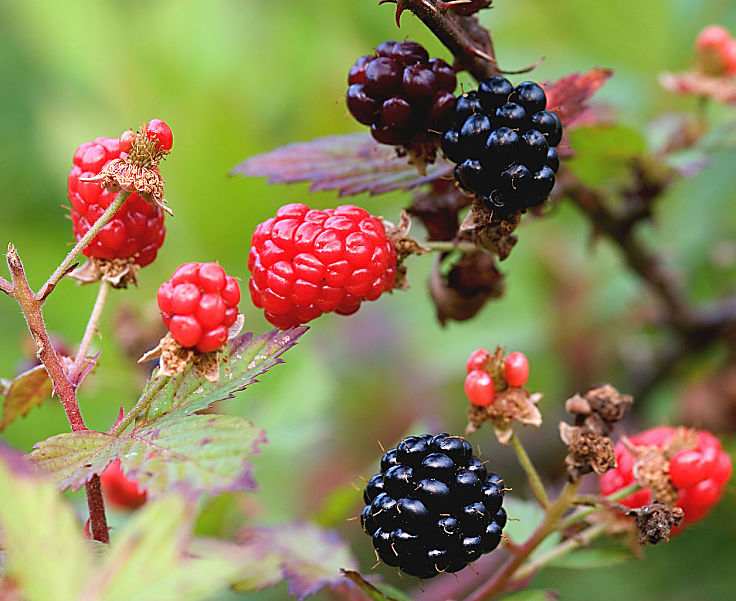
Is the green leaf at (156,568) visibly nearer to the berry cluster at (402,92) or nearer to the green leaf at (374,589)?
the green leaf at (374,589)

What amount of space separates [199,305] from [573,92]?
0.68 metres

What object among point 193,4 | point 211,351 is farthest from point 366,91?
point 193,4

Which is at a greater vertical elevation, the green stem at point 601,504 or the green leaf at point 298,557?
the green leaf at point 298,557

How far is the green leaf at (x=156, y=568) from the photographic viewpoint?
58 centimetres

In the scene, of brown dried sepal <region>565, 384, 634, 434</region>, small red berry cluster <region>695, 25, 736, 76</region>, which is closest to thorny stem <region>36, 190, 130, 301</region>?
brown dried sepal <region>565, 384, 634, 434</region>

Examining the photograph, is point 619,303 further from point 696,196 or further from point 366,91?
point 366,91

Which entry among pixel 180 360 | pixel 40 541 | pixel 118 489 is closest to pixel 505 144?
pixel 180 360

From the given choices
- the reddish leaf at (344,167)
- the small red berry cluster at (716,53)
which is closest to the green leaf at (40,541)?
the reddish leaf at (344,167)

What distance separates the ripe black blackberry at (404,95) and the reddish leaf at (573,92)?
222 mm

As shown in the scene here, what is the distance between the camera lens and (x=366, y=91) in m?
1.11

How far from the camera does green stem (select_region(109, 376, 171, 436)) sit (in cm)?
97

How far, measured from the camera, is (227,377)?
1.00 meters

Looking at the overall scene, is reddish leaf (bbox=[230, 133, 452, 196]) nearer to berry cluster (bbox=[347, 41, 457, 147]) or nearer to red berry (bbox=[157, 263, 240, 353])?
berry cluster (bbox=[347, 41, 457, 147])

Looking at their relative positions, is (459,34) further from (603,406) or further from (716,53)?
(716,53)
